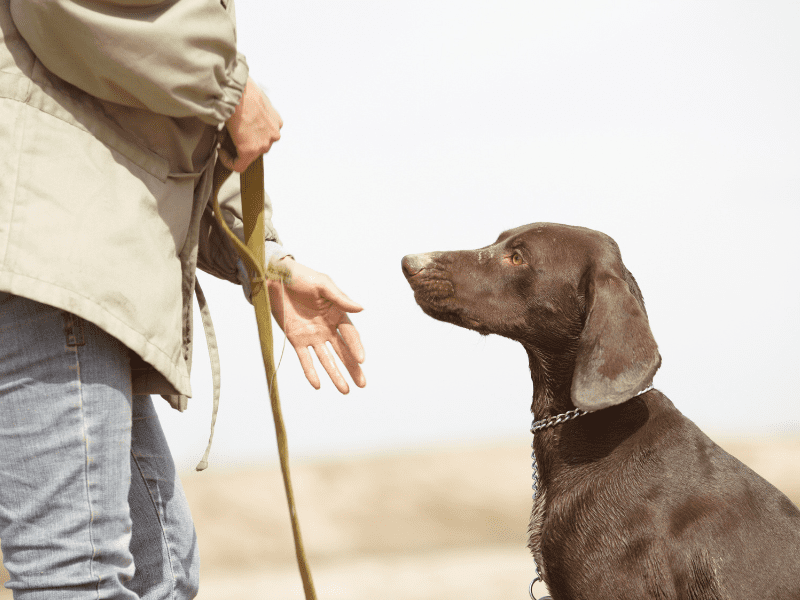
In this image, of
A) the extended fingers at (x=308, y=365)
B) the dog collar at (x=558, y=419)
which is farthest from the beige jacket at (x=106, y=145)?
the dog collar at (x=558, y=419)

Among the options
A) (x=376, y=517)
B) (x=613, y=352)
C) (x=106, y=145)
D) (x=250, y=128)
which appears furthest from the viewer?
(x=376, y=517)

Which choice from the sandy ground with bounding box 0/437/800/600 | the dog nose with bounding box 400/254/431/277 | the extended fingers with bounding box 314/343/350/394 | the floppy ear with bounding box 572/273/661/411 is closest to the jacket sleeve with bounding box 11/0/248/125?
the extended fingers with bounding box 314/343/350/394

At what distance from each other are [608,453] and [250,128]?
4.33 feet

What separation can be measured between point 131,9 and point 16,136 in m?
0.31

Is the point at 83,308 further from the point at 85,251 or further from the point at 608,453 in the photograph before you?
the point at 608,453

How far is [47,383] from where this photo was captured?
51.2 inches

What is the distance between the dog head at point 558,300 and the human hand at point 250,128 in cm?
87

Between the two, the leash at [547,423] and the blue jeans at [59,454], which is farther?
the leash at [547,423]

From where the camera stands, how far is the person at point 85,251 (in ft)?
4.19

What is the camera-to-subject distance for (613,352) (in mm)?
2004

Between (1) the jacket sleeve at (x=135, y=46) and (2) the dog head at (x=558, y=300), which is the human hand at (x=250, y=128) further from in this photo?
(2) the dog head at (x=558, y=300)

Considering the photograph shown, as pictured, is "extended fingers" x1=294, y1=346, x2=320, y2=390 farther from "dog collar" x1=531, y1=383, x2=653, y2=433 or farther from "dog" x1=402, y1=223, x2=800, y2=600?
"dog collar" x1=531, y1=383, x2=653, y2=433

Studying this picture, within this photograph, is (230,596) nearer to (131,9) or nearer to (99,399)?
(99,399)

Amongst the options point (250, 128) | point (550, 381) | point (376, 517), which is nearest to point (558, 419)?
point (550, 381)
